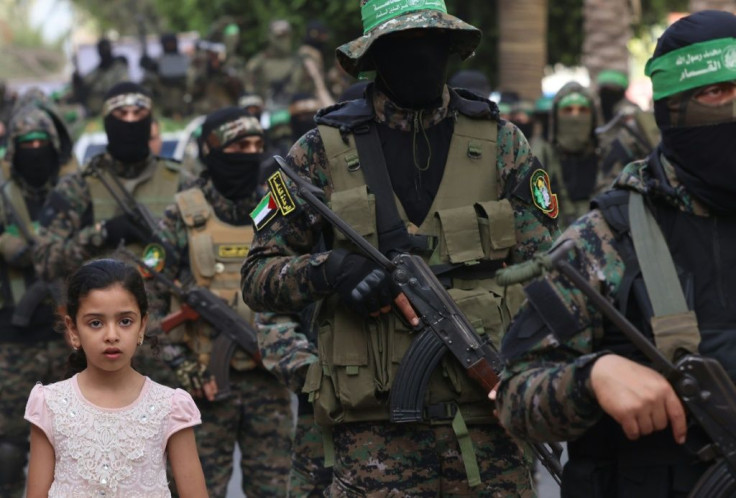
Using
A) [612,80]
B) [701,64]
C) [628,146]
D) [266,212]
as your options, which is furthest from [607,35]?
[701,64]

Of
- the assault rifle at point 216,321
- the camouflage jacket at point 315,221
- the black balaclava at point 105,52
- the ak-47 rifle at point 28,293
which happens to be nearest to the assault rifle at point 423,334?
the camouflage jacket at point 315,221

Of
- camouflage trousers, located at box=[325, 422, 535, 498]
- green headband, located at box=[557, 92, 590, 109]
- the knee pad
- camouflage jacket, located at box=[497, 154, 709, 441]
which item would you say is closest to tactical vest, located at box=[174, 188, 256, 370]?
the knee pad

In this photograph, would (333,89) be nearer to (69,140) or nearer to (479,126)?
(69,140)

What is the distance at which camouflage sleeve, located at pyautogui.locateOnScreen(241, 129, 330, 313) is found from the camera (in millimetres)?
4574

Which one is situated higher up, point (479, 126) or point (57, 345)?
point (479, 126)

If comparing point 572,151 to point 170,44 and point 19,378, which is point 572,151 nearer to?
point 19,378

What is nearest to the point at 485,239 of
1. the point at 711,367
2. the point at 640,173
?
the point at 640,173

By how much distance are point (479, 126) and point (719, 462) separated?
5.78ft

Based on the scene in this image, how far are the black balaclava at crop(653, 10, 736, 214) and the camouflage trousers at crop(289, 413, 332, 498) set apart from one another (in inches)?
→ 115

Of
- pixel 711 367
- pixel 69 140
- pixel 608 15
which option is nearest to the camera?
pixel 711 367

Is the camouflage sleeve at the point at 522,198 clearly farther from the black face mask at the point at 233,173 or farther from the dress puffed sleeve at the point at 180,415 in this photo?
the black face mask at the point at 233,173

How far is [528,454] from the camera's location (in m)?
4.60

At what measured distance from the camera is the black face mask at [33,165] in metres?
8.73

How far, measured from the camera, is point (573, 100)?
39.5 feet
